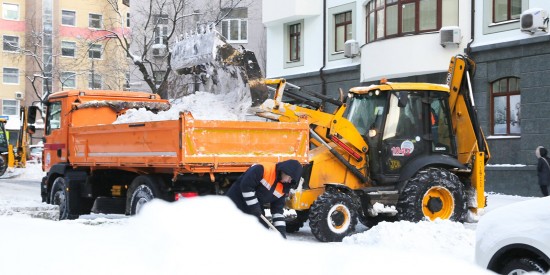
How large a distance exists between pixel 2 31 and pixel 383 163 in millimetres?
58462

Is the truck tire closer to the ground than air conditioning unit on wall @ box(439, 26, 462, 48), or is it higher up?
closer to the ground

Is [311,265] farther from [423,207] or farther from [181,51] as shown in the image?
[181,51]

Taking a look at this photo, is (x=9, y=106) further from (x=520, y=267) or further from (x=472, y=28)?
(x=520, y=267)

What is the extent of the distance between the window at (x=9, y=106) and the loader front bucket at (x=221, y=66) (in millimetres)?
55330

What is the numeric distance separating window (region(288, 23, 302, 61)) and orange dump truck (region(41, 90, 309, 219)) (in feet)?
48.1

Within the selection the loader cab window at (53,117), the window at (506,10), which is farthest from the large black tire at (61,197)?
the window at (506,10)

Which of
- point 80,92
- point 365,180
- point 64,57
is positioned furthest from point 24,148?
point 64,57

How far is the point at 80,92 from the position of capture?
13812 millimetres

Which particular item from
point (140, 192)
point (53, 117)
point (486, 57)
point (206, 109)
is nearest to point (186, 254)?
point (140, 192)

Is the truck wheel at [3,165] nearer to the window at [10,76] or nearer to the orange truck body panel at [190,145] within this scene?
the orange truck body panel at [190,145]

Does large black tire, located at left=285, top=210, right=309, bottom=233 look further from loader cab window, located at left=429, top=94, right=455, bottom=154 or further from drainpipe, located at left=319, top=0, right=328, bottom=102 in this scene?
drainpipe, located at left=319, top=0, right=328, bottom=102

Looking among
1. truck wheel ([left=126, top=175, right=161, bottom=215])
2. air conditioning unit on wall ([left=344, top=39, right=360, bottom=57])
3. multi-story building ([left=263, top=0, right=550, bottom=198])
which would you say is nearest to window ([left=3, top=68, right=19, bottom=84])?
multi-story building ([left=263, top=0, right=550, bottom=198])

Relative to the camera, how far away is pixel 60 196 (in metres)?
13.7

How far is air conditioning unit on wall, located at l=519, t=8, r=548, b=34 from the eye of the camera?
18484 mm
